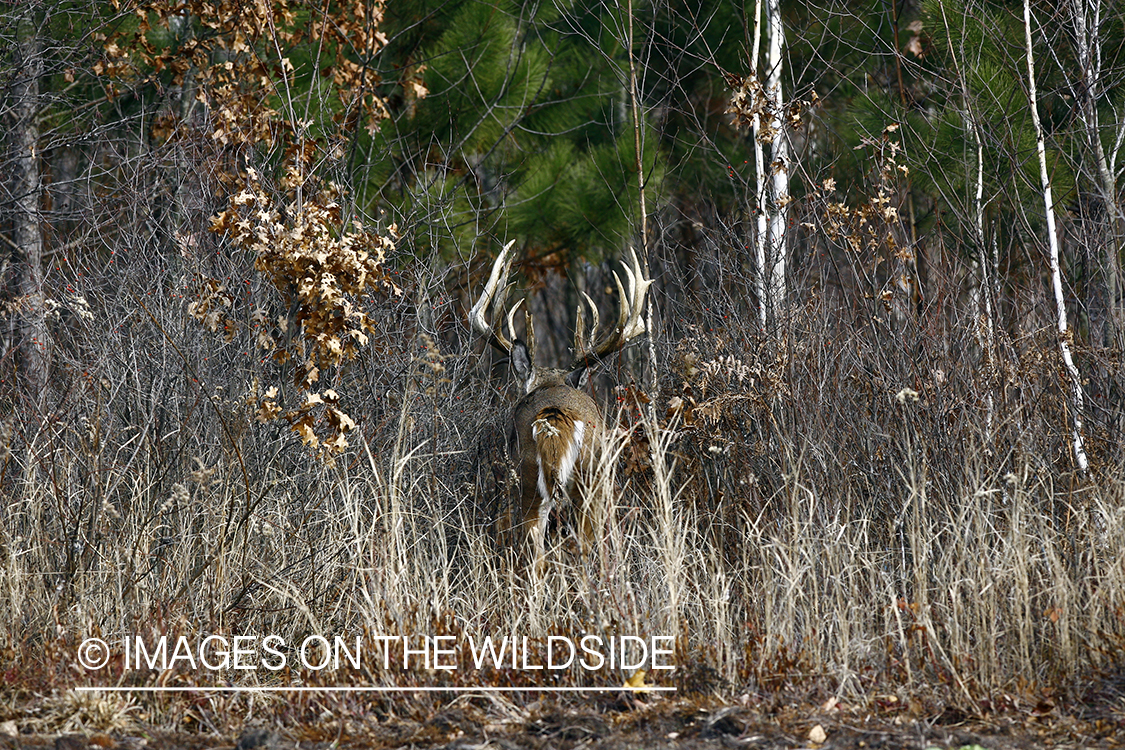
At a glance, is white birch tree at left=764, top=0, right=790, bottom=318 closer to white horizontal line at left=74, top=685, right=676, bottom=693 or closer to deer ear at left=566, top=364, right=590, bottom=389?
deer ear at left=566, top=364, right=590, bottom=389

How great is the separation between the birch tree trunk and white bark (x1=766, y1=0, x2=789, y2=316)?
500cm

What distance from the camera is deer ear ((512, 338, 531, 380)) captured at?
639cm

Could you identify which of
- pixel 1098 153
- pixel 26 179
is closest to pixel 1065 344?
pixel 1098 153

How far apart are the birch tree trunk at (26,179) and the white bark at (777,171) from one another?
500cm

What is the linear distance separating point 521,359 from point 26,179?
5030mm

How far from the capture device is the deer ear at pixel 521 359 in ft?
21.0

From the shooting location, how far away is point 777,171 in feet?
24.5

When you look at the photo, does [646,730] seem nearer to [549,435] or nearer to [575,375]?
[549,435]

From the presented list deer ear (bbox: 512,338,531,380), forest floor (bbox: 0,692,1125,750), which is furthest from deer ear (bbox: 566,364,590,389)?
forest floor (bbox: 0,692,1125,750)

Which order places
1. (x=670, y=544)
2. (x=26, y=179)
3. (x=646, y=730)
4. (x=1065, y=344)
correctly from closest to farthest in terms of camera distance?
(x=646, y=730), (x=670, y=544), (x=1065, y=344), (x=26, y=179)

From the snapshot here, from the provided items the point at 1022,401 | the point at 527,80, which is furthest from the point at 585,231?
the point at 1022,401

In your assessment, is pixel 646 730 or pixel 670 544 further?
pixel 670 544

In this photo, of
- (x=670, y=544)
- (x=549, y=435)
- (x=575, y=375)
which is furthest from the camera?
(x=575, y=375)

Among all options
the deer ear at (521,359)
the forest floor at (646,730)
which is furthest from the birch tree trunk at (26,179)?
the forest floor at (646,730)
